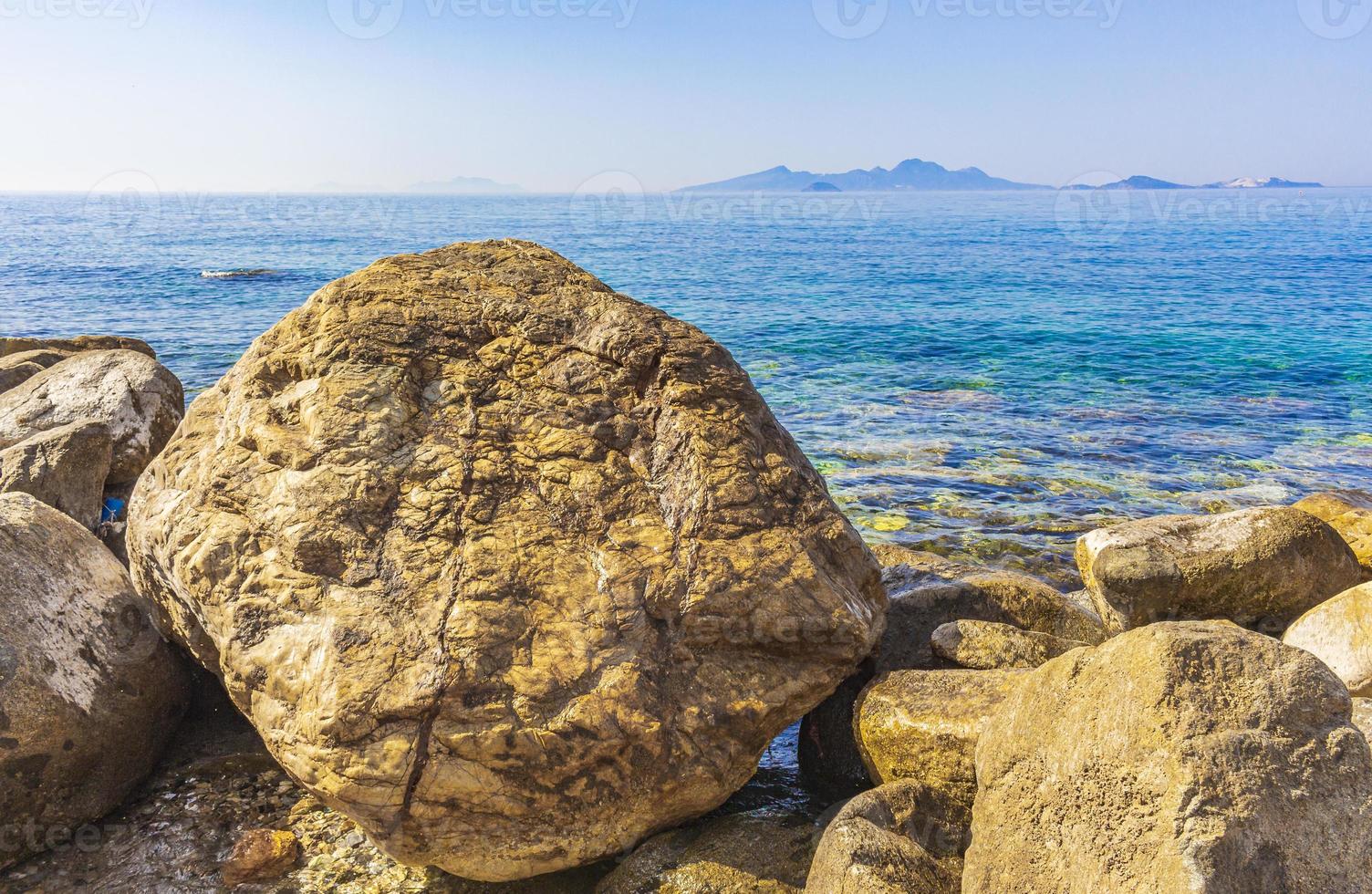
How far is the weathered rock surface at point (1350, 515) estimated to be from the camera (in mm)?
7145

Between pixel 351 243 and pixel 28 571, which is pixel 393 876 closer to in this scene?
pixel 28 571

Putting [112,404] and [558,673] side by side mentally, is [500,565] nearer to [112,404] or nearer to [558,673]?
[558,673]

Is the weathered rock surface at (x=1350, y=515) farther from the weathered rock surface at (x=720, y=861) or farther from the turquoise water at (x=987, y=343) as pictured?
the weathered rock surface at (x=720, y=861)

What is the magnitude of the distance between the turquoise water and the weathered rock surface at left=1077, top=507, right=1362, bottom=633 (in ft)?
6.65

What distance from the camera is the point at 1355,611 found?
16.7ft

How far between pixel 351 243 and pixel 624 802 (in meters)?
55.7

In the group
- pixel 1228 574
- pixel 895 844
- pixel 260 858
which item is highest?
pixel 1228 574

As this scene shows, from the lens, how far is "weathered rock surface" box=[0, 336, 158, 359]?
10.8 meters

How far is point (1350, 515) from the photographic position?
25.4ft

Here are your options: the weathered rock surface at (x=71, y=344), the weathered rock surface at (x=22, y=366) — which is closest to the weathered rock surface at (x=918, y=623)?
the weathered rock surface at (x=22, y=366)

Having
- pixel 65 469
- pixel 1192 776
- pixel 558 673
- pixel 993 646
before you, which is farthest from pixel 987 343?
pixel 1192 776

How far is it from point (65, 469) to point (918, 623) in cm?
538

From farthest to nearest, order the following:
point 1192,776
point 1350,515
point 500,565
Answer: point 1350,515, point 500,565, point 1192,776

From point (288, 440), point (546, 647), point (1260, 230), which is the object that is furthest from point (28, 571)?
point (1260, 230)
